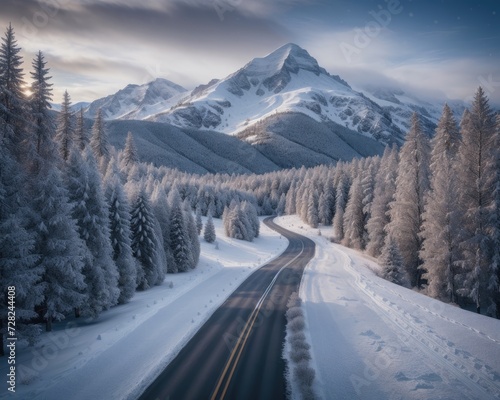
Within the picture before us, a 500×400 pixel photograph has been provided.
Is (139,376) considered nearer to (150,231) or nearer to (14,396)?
(14,396)

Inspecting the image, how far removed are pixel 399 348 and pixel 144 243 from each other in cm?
2379

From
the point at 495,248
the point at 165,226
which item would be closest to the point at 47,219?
the point at 165,226

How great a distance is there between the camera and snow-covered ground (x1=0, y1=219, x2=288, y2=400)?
513 inches

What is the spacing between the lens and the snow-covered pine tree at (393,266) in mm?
30469

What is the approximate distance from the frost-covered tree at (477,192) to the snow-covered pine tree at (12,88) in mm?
30446

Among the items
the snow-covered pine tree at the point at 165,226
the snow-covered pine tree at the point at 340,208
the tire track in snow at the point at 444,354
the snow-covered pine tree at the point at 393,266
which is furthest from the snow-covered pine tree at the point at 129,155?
the tire track in snow at the point at 444,354

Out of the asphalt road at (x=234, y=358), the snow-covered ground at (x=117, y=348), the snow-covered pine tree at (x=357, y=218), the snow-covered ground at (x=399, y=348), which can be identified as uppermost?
the snow-covered pine tree at (x=357, y=218)

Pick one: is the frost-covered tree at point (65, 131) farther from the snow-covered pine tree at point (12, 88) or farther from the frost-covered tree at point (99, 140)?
the frost-covered tree at point (99, 140)

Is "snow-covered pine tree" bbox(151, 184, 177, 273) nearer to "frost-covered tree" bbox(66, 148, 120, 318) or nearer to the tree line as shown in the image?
the tree line

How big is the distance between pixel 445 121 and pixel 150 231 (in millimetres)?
33286

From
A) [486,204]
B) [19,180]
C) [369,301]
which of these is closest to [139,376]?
[19,180]

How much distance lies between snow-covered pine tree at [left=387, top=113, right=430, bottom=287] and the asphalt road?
1569 cm

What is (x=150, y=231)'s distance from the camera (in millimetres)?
30672

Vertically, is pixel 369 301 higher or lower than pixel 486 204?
lower
